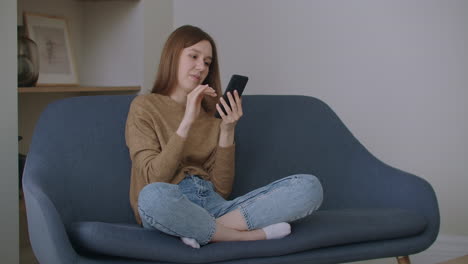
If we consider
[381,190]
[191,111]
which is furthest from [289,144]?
[191,111]

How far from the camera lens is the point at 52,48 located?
2.76 meters

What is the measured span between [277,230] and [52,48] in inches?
58.5

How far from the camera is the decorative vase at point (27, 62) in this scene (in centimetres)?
241

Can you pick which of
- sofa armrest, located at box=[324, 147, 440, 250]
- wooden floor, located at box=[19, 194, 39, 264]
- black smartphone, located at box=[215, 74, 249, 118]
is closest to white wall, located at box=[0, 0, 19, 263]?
wooden floor, located at box=[19, 194, 39, 264]

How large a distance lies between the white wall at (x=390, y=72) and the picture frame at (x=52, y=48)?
88 centimetres

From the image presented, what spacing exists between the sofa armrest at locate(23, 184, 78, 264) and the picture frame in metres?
1.07

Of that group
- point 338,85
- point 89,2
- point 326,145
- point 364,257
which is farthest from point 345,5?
point 364,257

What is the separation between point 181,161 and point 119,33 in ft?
4.05

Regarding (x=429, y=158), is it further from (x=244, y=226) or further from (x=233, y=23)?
(x=244, y=226)

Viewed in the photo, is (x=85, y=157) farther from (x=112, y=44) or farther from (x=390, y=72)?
(x=390, y=72)

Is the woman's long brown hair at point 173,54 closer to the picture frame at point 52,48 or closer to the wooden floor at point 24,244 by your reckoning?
the picture frame at point 52,48

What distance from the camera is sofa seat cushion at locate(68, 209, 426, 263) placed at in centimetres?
157

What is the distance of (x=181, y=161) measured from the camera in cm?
198

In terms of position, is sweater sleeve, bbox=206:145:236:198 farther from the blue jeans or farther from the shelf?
the shelf
